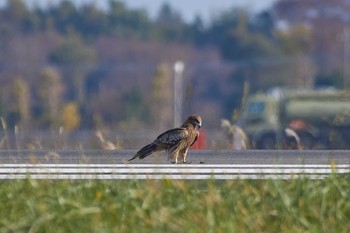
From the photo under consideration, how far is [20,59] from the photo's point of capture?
9062 cm

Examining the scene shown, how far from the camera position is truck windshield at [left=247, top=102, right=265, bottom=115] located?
4372 centimetres

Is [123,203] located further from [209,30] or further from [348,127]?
[209,30]

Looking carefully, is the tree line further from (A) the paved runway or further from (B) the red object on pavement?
(A) the paved runway

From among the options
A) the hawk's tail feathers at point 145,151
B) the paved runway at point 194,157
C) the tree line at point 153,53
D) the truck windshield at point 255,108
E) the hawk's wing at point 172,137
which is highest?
the hawk's wing at point 172,137

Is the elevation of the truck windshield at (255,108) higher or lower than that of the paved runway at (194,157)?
lower

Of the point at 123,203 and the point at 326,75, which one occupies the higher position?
the point at 123,203

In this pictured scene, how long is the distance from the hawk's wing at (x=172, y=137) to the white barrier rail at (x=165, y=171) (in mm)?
1246

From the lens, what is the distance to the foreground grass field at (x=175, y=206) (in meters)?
11.2

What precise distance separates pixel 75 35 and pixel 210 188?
91.1 meters

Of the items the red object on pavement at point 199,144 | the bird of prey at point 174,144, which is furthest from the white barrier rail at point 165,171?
the red object on pavement at point 199,144

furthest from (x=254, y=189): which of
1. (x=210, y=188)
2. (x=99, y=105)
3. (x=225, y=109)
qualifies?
(x=225, y=109)

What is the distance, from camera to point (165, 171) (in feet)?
44.2

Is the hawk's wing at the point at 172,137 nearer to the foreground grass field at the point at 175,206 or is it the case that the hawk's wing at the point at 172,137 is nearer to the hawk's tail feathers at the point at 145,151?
the hawk's tail feathers at the point at 145,151

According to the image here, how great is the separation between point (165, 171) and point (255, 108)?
3074 centimetres
